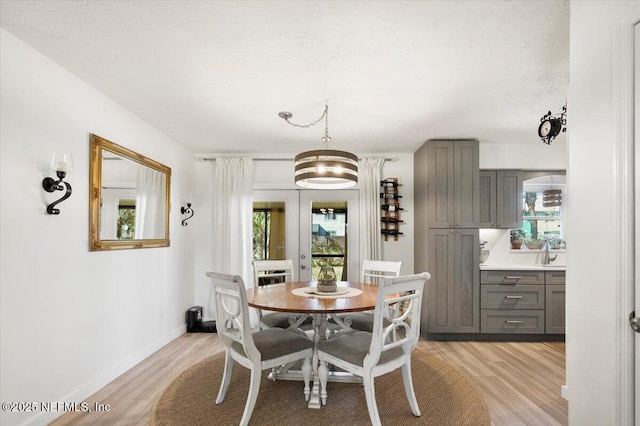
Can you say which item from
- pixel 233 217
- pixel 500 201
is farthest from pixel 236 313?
pixel 500 201

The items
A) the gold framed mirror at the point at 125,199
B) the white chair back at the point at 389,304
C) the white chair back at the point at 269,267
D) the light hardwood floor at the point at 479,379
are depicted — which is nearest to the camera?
the white chair back at the point at 389,304

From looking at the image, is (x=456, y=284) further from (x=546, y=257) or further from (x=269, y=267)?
(x=269, y=267)

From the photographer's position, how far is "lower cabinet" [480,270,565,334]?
3867 mm

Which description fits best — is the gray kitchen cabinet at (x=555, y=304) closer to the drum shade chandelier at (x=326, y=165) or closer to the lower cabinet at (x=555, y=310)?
the lower cabinet at (x=555, y=310)

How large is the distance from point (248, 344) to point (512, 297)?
331cm

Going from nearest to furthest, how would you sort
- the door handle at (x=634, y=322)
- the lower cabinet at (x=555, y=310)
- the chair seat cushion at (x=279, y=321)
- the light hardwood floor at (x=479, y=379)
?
the door handle at (x=634, y=322)
the light hardwood floor at (x=479, y=379)
the chair seat cushion at (x=279, y=321)
the lower cabinet at (x=555, y=310)

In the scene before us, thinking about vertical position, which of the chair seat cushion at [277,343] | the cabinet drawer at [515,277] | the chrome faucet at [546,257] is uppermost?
the chrome faucet at [546,257]

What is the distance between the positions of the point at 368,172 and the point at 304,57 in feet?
8.30

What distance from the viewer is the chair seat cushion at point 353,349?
206cm

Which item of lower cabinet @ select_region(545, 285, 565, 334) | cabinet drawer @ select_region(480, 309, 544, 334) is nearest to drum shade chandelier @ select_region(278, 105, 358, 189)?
cabinet drawer @ select_region(480, 309, 544, 334)

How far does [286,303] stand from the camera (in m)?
2.30

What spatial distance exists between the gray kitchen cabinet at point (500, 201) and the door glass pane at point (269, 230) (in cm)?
267

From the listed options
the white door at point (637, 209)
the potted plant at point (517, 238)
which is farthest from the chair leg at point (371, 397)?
the potted plant at point (517, 238)

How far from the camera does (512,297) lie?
153 inches
